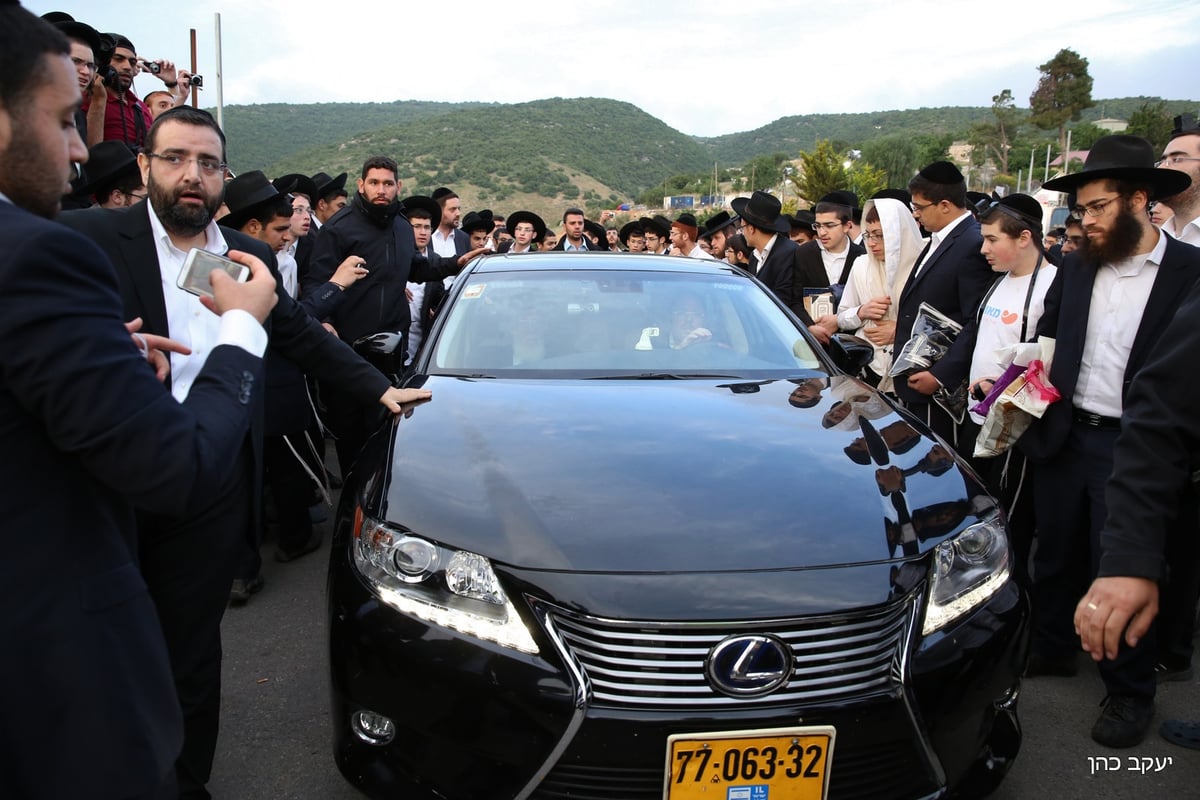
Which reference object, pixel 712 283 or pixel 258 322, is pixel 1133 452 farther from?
pixel 712 283

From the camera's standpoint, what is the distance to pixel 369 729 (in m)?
2.29

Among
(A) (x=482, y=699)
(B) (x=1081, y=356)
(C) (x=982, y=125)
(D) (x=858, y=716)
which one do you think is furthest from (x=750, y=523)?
(C) (x=982, y=125)

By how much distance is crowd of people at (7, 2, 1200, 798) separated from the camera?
4.39ft

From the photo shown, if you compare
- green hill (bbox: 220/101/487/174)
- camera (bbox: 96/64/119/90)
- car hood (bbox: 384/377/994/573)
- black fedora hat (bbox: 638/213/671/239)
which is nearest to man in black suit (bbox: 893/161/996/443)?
car hood (bbox: 384/377/994/573)

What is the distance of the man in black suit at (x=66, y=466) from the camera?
128 centimetres

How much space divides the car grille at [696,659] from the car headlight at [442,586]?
132mm

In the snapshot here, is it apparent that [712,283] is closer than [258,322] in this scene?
No

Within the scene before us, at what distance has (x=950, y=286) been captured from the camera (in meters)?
4.65

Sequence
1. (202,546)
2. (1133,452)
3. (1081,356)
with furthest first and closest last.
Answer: (1081,356), (202,546), (1133,452)

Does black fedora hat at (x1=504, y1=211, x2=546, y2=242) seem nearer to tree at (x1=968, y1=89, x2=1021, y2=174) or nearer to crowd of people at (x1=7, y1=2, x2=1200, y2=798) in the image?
crowd of people at (x1=7, y1=2, x2=1200, y2=798)

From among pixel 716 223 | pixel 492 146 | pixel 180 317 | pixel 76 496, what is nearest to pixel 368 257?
pixel 180 317

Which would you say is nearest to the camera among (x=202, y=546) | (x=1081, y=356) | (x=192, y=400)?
(x=192, y=400)

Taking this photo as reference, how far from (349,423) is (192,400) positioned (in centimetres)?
360

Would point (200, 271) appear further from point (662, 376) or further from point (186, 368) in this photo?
point (662, 376)
